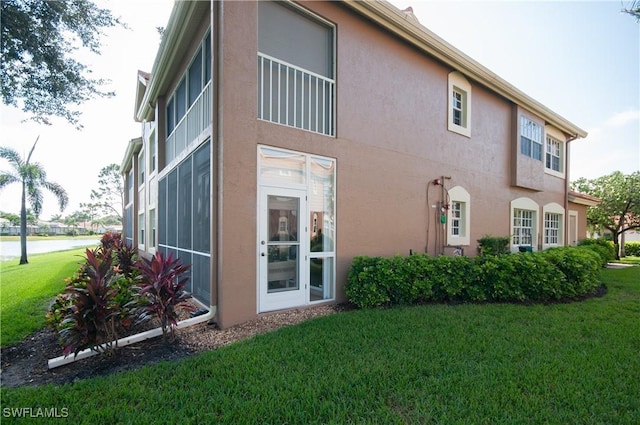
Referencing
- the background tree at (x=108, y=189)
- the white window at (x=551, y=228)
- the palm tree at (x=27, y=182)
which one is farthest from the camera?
the background tree at (x=108, y=189)

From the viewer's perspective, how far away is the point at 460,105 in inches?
419

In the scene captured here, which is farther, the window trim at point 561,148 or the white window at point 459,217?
the window trim at point 561,148

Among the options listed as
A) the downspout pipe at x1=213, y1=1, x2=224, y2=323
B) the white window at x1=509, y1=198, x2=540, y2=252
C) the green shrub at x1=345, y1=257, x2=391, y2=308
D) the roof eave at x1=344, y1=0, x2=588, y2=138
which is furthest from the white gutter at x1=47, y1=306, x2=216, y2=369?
the white window at x1=509, y1=198, x2=540, y2=252

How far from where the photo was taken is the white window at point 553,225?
1462 centimetres

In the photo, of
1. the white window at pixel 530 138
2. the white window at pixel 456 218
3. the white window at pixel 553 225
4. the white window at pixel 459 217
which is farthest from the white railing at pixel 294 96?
the white window at pixel 553 225

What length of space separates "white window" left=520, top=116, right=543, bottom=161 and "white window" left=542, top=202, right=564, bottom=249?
106 inches

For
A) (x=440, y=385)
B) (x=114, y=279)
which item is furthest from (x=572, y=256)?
(x=114, y=279)

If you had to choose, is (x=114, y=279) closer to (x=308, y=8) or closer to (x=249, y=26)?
(x=249, y=26)

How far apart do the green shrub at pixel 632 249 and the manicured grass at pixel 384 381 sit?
100 ft

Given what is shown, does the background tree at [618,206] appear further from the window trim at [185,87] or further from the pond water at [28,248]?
the pond water at [28,248]

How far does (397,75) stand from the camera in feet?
27.5

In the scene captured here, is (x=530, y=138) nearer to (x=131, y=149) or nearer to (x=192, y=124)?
(x=192, y=124)

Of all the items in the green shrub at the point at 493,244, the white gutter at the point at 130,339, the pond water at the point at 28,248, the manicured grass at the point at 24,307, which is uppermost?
the green shrub at the point at 493,244

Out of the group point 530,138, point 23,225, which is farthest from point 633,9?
point 23,225
